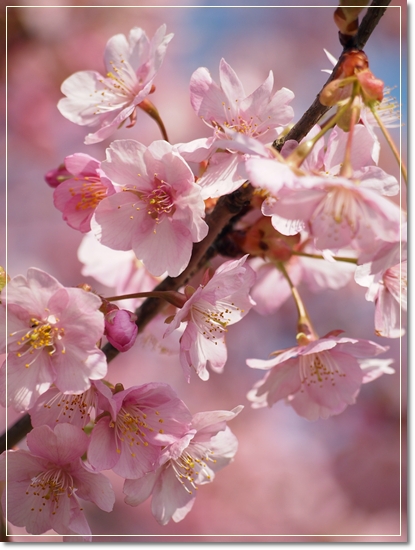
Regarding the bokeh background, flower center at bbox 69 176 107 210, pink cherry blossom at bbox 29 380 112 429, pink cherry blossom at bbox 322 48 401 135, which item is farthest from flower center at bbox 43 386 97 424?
the bokeh background

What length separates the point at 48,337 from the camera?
806 millimetres

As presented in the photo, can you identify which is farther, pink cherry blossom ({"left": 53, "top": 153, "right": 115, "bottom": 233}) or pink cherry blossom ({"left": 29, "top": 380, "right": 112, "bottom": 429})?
pink cherry blossom ({"left": 53, "top": 153, "right": 115, "bottom": 233})

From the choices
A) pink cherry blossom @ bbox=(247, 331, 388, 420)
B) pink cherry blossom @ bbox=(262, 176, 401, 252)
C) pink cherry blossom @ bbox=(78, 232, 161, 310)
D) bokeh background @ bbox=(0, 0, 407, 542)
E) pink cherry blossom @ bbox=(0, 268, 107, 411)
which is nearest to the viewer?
pink cherry blossom @ bbox=(262, 176, 401, 252)

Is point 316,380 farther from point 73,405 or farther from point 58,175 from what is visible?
point 58,175

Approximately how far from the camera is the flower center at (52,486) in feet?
2.93

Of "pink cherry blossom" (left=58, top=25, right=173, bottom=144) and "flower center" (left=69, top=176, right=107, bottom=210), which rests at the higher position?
"pink cherry blossom" (left=58, top=25, right=173, bottom=144)

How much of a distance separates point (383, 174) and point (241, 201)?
24cm

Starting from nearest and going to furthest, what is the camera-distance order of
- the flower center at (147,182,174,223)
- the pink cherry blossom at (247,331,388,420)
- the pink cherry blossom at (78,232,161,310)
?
1. the flower center at (147,182,174,223)
2. the pink cherry blossom at (247,331,388,420)
3. the pink cherry blossom at (78,232,161,310)

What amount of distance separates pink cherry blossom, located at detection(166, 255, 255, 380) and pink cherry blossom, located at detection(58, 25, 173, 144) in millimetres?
382

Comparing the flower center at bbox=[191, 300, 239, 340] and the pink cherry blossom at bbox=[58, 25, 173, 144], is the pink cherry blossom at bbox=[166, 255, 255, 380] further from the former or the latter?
the pink cherry blossom at bbox=[58, 25, 173, 144]

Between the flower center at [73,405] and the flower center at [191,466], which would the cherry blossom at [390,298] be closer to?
the flower center at [191,466]

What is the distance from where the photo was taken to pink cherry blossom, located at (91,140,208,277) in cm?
84

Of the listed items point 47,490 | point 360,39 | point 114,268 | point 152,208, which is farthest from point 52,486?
point 360,39

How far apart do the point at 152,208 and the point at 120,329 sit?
220 millimetres
